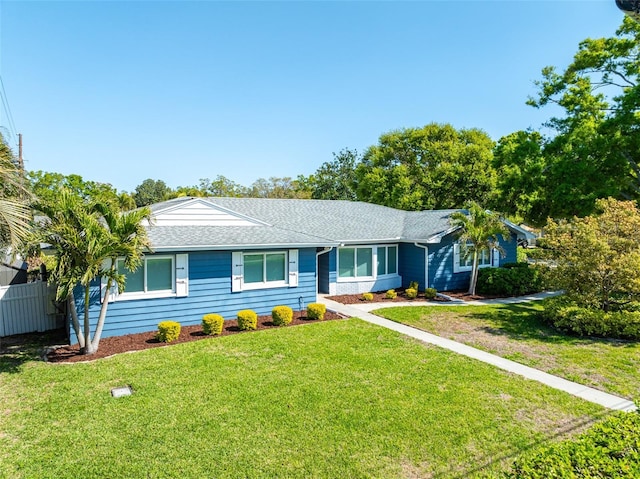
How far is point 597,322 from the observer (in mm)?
10828

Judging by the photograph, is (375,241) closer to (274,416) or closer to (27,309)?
(274,416)

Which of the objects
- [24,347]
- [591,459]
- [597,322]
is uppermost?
[591,459]

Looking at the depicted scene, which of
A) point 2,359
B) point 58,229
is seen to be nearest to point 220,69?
point 58,229

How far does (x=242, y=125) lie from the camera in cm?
2527

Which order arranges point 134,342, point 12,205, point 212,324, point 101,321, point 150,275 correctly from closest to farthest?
point 12,205, point 101,321, point 134,342, point 212,324, point 150,275

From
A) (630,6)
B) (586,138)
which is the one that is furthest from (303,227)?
(586,138)

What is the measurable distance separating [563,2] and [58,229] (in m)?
15.1

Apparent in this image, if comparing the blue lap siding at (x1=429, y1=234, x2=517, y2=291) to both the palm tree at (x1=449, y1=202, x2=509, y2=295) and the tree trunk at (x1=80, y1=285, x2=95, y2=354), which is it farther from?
the tree trunk at (x1=80, y1=285, x2=95, y2=354)

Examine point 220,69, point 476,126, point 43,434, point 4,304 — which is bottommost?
point 43,434

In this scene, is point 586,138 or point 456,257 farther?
point 586,138

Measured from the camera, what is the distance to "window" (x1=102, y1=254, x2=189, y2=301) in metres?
10.7

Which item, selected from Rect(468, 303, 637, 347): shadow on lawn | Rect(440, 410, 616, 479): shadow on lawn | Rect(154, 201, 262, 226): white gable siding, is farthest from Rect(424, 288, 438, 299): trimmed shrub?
Rect(440, 410, 616, 479): shadow on lawn

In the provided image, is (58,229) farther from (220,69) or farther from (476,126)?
(476,126)

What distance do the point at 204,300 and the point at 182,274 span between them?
111 centimetres
